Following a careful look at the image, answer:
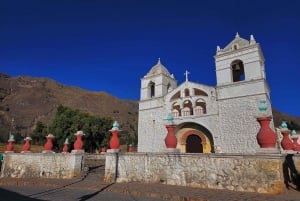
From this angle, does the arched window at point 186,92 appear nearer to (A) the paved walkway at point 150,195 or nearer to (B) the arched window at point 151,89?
(B) the arched window at point 151,89

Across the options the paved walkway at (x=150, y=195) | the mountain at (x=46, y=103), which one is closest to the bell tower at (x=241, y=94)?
the paved walkway at (x=150, y=195)

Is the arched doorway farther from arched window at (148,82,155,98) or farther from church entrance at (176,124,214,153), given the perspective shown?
arched window at (148,82,155,98)

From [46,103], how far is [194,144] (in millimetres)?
68182

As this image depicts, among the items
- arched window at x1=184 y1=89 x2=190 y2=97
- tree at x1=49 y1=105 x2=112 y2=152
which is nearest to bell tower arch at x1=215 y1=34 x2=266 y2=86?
arched window at x1=184 y1=89 x2=190 y2=97

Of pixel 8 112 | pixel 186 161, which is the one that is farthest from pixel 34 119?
pixel 186 161

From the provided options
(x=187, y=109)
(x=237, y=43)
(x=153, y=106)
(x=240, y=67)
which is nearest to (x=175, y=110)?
(x=187, y=109)

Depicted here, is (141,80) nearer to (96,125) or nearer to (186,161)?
(96,125)

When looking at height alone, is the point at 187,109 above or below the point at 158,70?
below

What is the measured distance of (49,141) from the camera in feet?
40.8

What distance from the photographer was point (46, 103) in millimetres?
73375

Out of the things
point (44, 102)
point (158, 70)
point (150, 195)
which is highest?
point (44, 102)

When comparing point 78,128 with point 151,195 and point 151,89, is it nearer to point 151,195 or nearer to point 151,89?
point 151,89

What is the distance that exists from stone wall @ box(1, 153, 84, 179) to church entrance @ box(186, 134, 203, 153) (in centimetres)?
949

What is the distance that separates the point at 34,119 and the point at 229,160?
66175 millimetres
